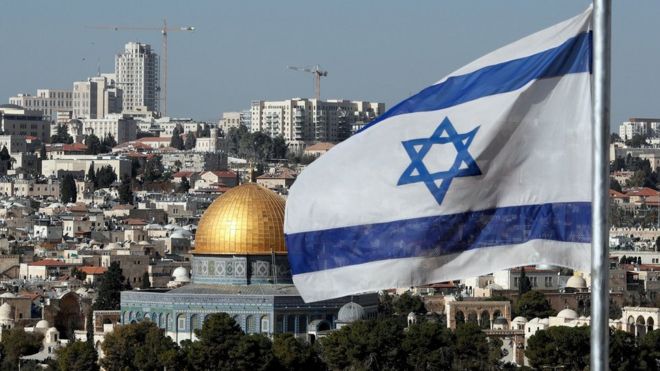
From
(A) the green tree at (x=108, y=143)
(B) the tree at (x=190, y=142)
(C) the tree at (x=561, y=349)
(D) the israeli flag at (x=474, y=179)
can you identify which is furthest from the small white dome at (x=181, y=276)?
(B) the tree at (x=190, y=142)

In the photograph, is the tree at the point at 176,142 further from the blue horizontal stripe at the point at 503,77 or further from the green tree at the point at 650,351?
the blue horizontal stripe at the point at 503,77

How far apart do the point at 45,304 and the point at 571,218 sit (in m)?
63.4

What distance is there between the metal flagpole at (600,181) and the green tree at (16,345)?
51.1 meters

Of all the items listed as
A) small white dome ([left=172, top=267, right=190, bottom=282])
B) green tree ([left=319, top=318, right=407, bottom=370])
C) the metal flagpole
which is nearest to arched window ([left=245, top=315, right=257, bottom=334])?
green tree ([left=319, top=318, right=407, bottom=370])

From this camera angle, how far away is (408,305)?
7681 cm

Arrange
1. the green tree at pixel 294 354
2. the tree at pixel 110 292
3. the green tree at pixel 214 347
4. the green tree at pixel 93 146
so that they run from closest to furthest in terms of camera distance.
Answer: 1. the green tree at pixel 294 354
2. the green tree at pixel 214 347
3. the tree at pixel 110 292
4. the green tree at pixel 93 146

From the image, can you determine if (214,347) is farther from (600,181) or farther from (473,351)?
(600,181)

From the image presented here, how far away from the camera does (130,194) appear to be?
132 m

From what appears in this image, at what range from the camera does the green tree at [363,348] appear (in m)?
54.8

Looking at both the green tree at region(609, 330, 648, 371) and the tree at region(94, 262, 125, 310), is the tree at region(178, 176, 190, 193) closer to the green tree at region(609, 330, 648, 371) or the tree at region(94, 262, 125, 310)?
the tree at region(94, 262, 125, 310)

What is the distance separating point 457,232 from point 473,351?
48.2m

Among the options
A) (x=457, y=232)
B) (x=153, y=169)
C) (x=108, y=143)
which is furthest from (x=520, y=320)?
(x=108, y=143)

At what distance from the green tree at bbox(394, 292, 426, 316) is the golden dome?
774 inches

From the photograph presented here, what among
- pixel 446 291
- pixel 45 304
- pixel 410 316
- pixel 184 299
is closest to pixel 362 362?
pixel 184 299
